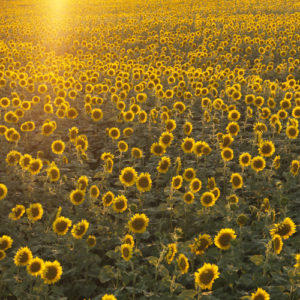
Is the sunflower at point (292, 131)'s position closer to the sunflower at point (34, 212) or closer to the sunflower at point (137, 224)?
the sunflower at point (137, 224)

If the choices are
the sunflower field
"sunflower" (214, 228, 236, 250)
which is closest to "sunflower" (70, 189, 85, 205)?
the sunflower field

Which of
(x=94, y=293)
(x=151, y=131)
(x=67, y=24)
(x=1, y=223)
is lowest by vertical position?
(x=94, y=293)

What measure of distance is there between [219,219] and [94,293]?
2.08 m

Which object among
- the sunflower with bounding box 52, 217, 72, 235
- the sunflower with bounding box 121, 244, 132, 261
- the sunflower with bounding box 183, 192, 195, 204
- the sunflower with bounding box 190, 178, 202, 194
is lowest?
the sunflower with bounding box 121, 244, 132, 261

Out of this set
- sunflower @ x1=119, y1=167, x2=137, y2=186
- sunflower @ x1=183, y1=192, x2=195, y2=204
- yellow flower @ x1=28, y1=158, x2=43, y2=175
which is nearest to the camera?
sunflower @ x1=183, y1=192, x2=195, y2=204

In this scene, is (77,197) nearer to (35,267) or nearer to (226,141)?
(35,267)

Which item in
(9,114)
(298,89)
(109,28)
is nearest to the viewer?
(9,114)

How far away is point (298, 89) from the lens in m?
8.05

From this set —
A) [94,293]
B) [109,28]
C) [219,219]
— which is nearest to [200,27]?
[109,28]

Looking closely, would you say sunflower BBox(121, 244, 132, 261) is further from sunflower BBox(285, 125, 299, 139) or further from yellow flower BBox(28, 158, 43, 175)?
sunflower BBox(285, 125, 299, 139)

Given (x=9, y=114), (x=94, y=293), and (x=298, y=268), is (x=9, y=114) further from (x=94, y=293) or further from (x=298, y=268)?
(x=298, y=268)

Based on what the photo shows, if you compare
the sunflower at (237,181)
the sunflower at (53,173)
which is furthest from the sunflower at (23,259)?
the sunflower at (237,181)

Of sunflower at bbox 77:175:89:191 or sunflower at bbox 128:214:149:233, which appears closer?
sunflower at bbox 128:214:149:233

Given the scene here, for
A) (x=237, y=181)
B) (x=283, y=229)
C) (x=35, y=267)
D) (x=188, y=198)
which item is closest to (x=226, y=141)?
(x=237, y=181)
